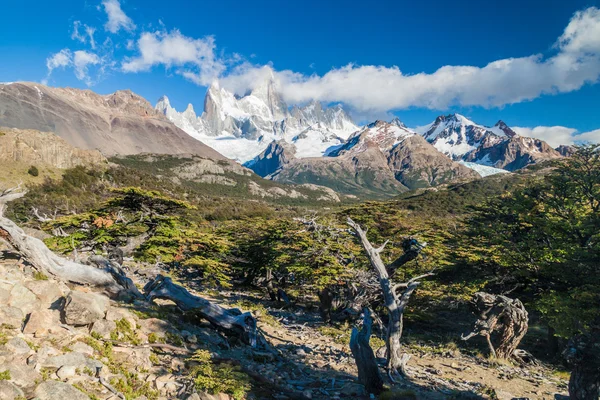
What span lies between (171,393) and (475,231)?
28.5 m

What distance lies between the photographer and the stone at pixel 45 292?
7.97 meters

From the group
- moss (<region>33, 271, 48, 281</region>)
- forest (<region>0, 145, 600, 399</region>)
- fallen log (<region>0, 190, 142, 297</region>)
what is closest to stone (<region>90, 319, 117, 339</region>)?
forest (<region>0, 145, 600, 399</region>)

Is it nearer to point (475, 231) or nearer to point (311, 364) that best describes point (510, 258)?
point (475, 231)

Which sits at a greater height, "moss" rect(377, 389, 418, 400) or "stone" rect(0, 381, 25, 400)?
"stone" rect(0, 381, 25, 400)

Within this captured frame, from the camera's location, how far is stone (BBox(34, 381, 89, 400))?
5.12 metres

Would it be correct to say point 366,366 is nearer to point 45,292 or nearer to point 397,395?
point 397,395

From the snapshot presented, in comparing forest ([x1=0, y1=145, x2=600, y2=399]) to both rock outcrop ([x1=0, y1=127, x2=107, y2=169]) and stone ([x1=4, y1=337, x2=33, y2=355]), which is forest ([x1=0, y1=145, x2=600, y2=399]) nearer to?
stone ([x1=4, y1=337, x2=33, y2=355])

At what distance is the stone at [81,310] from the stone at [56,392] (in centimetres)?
244

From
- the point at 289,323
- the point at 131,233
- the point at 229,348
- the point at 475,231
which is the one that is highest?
the point at 475,231

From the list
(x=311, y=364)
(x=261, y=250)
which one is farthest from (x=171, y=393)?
(x=261, y=250)

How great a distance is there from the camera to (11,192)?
→ 33.9 ft

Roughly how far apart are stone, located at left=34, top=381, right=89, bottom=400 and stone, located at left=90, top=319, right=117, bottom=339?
8.05 feet

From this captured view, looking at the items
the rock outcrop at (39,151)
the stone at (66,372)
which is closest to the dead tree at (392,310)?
the stone at (66,372)

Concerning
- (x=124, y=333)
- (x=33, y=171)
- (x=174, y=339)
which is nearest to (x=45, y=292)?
(x=124, y=333)
